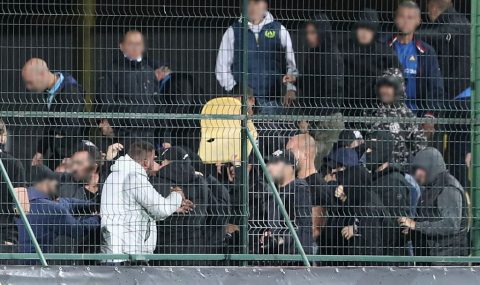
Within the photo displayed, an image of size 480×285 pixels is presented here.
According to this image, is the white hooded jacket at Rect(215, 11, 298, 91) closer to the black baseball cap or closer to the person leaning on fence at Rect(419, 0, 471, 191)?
the black baseball cap

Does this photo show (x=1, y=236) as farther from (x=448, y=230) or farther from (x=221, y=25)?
(x=448, y=230)

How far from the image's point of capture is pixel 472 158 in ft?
40.2

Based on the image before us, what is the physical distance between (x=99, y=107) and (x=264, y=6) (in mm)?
1678

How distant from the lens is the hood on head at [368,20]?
12.0 metres

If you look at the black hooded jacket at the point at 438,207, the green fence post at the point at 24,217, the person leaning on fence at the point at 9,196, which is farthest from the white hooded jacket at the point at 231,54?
the green fence post at the point at 24,217

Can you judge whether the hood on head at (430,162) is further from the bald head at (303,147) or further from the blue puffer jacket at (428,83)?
the bald head at (303,147)

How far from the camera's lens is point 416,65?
39.9 ft

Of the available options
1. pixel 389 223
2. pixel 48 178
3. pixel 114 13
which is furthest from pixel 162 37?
pixel 389 223

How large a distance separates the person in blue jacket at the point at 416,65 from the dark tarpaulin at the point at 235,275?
4.68ft

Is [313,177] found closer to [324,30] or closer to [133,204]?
[324,30]

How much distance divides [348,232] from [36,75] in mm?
3020

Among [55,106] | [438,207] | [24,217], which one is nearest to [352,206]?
[438,207]

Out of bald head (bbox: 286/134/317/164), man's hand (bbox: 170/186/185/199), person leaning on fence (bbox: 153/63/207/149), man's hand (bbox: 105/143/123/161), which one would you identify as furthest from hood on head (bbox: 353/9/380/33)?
man's hand (bbox: 105/143/123/161)

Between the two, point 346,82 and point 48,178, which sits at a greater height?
point 346,82
